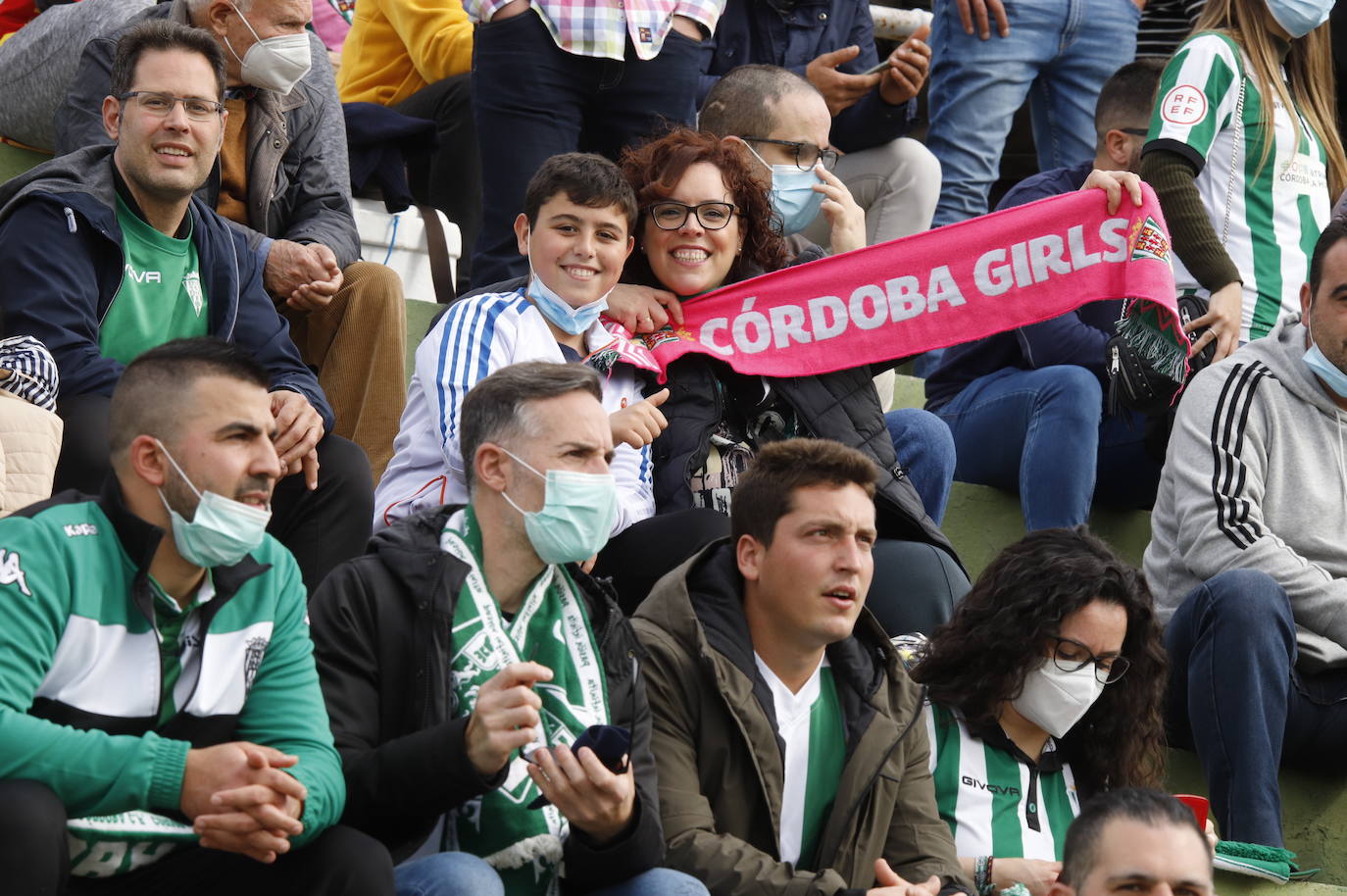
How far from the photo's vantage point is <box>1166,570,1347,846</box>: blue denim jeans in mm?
5016

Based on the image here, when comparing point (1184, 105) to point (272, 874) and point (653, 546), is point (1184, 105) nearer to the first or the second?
point (653, 546)

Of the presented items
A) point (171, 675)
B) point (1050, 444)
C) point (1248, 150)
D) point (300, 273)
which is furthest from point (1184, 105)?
point (171, 675)

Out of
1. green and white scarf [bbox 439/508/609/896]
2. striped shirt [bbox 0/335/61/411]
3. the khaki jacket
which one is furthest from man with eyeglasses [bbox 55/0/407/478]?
green and white scarf [bbox 439/508/609/896]

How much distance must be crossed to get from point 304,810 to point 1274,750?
2852 millimetres

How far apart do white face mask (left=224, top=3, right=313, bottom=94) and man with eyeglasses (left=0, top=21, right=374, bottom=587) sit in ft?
1.60

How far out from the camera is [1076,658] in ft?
14.9

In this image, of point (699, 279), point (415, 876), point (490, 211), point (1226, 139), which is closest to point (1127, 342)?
point (1226, 139)

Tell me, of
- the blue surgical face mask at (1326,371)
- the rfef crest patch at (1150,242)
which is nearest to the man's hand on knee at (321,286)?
the rfef crest patch at (1150,242)

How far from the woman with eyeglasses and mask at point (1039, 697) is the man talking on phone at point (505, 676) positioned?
38.5 inches

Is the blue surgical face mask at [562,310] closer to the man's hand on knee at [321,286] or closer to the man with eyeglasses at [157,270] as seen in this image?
the man with eyeglasses at [157,270]

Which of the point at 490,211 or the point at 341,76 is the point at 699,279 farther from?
the point at 341,76

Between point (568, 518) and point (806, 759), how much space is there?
30.7 inches

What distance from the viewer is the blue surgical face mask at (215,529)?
11.0 feet

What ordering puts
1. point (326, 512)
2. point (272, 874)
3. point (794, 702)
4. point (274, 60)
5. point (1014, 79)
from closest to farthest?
point (272, 874)
point (794, 702)
point (326, 512)
point (274, 60)
point (1014, 79)
